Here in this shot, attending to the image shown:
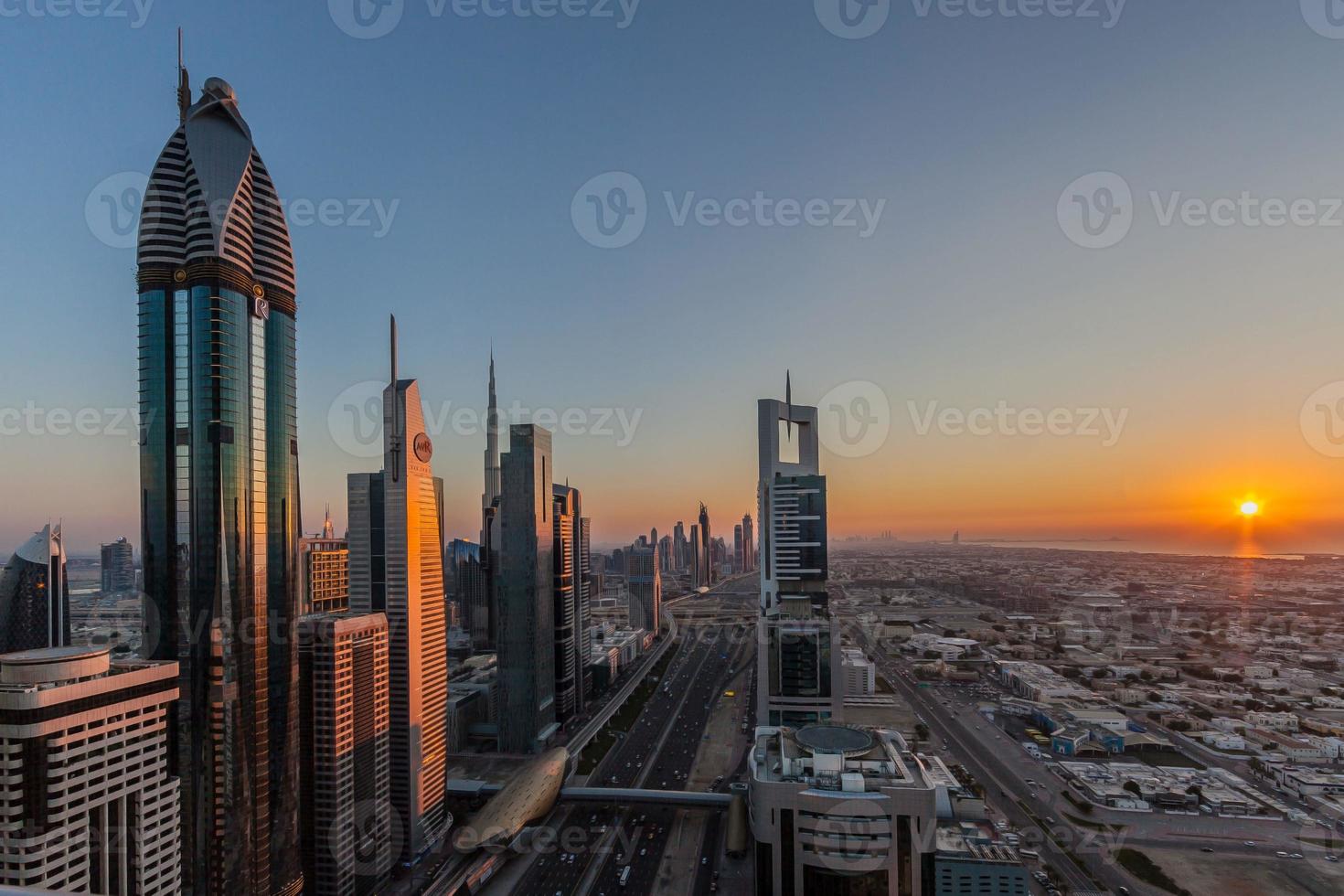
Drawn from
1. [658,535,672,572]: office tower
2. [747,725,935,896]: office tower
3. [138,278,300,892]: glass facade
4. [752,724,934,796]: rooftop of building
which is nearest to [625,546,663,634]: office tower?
[752,724,934,796]: rooftop of building

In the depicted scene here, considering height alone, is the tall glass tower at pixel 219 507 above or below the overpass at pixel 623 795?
above

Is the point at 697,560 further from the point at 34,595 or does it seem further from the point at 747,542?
the point at 34,595

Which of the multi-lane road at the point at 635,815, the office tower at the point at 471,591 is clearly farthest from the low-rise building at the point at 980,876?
the office tower at the point at 471,591

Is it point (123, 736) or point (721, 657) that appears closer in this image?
point (123, 736)

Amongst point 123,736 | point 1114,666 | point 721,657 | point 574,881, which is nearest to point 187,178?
point 123,736

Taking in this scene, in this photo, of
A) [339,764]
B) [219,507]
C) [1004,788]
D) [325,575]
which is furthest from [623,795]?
[219,507]

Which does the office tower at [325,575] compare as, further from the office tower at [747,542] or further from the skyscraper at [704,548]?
the office tower at [747,542]

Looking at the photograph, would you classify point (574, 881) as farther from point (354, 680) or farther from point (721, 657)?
point (721, 657)
